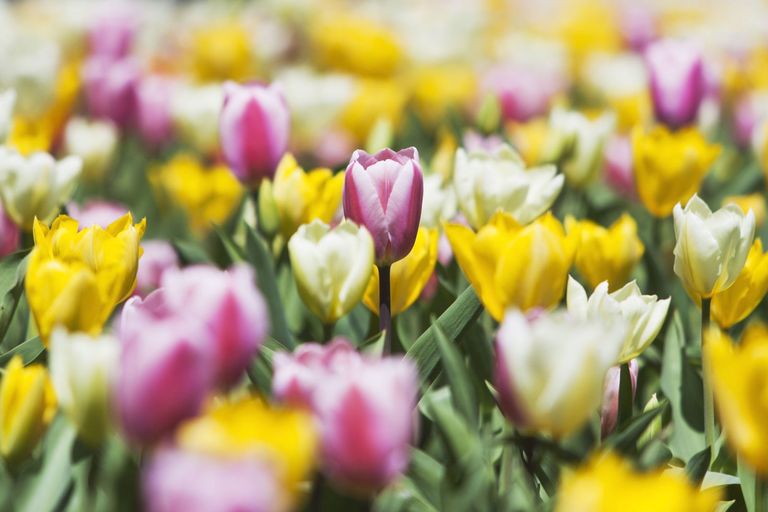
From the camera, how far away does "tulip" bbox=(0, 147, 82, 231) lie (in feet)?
5.28

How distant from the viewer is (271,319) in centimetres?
154

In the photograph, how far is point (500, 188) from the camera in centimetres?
158

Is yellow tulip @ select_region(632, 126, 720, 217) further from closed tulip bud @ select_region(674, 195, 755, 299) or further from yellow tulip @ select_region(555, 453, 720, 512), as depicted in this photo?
yellow tulip @ select_region(555, 453, 720, 512)

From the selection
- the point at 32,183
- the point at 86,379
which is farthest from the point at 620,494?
the point at 32,183

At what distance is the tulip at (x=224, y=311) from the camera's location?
3.06 feet

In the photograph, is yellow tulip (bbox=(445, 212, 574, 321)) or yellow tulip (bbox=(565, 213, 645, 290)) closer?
yellow tulip (bbox=(445, 212, 574, 321))

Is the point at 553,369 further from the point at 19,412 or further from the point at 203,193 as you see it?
the point at 203,193

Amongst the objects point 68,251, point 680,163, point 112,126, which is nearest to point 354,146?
point 112,126

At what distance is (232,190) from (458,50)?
2.39 m

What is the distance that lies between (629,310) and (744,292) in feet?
0.81

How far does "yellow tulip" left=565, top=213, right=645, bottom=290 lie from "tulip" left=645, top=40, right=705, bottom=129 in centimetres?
92

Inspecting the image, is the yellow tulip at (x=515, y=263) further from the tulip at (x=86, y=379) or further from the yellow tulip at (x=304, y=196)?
the tulip at (x=86, y=379)

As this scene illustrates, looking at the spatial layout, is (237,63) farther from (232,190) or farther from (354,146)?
(232,190)

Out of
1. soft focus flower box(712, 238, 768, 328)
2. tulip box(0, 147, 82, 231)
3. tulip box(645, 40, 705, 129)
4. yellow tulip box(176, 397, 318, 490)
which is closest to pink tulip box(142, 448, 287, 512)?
yellow tulip box(176, 397, 318, 490)
